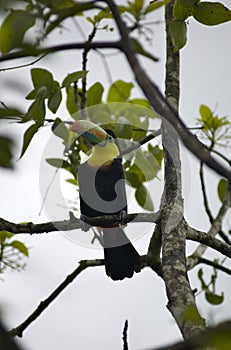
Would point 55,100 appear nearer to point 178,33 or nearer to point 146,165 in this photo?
point 178,33

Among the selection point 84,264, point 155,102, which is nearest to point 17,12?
point 155,102

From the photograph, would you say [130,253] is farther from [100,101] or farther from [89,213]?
[100,101]

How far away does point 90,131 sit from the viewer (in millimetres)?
3354

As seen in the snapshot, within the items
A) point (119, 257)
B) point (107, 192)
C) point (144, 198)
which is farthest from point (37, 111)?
point (107, 192)

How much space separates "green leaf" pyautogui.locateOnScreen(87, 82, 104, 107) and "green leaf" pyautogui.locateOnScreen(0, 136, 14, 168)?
2.68 metres

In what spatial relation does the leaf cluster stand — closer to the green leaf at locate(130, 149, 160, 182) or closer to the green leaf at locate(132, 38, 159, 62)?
the green leaf at locate(132, 38, 159, 62)

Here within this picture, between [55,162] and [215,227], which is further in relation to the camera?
[55,162]

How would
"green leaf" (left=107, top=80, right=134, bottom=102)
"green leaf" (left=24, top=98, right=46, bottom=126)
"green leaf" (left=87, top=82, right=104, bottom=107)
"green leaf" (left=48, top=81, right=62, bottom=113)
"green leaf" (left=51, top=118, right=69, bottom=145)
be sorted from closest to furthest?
"green leaf" (left=24, top=98, right=46, bottom=126), "green leaf" (left=48, top=81, right=62, bottom=113), "green leaf" (left=51, top=118, right=69, bottom=145), "green leaf" (left=87, top=82, right=104, bottom=107), "green leaf" (left=107, top=80, right=134, bottom=102)

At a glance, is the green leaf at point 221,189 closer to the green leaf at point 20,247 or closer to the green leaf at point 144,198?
the green leaf at point 144,198

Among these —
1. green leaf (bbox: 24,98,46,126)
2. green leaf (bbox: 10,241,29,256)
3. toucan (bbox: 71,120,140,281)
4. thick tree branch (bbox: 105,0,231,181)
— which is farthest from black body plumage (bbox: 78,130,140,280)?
thick tree branch (bbox: 105,0,231,181)

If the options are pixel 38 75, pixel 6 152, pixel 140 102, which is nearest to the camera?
pixel 6 152

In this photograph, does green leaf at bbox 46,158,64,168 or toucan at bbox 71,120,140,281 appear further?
toucan at bbox 71,120,140,281

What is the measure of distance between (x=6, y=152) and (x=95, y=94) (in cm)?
271

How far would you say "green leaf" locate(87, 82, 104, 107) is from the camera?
3285 millimetres
